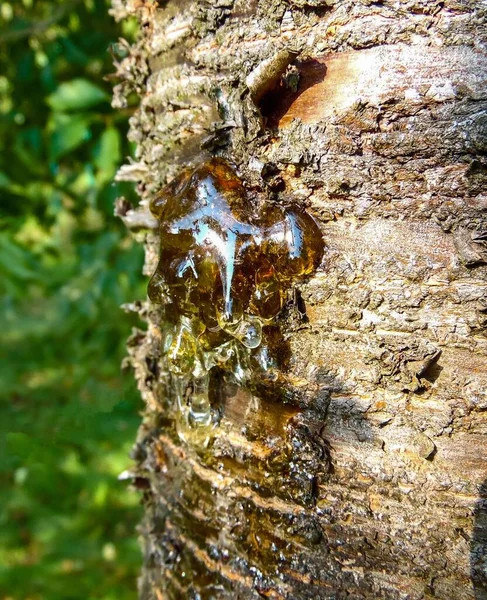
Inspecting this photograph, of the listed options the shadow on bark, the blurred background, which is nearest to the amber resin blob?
the shadow on bark

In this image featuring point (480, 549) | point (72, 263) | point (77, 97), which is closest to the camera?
point (480, 549)

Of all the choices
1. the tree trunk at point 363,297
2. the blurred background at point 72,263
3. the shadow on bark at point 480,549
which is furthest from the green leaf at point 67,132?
the shadow on bark at point 480,549


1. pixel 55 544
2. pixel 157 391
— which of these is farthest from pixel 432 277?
pixel 55 544

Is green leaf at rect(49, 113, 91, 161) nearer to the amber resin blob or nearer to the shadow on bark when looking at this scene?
the amber resin blob

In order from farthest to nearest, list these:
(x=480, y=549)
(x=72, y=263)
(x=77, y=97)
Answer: (x=72, y=263)
(x=77, y=97)
(x=480, y=549)

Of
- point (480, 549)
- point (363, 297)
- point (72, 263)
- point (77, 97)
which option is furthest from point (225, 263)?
point (72, 263)

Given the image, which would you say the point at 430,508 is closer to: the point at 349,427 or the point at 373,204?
the point at 349,427

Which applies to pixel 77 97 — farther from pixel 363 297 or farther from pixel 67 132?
pixel 363 297

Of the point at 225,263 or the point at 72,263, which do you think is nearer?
the point at 225,263
